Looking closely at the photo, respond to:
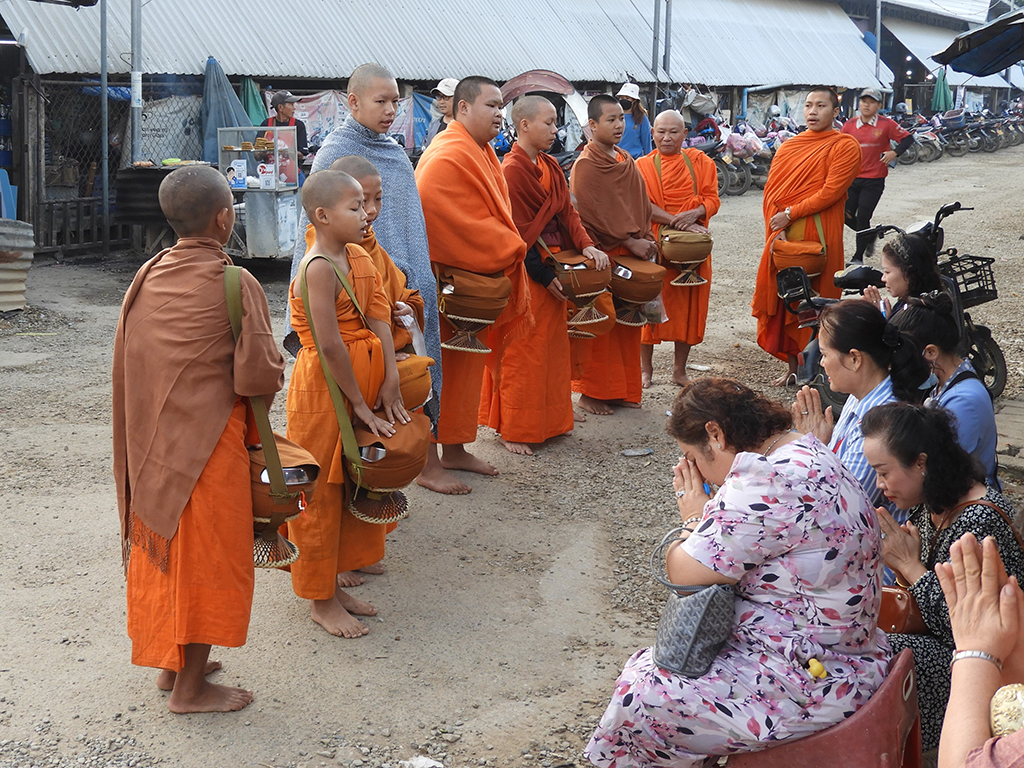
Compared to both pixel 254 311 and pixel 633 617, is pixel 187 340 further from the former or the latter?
pixel 633 617

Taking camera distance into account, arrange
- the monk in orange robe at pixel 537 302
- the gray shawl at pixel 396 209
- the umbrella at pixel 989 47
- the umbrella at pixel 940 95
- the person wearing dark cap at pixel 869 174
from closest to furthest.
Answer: the gray shawl at pixel 396 209
the monk in orange robe at pixel 537 302
the umbrella at pixel 989 47
the person wearing dark cap at pixel 869 174
the umbrella at pixel 940 95

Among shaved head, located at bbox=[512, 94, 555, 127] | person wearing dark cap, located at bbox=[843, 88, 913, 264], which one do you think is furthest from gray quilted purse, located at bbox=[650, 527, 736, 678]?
person wearing dark cap, located at bbox=[843, 88, 913, 264]

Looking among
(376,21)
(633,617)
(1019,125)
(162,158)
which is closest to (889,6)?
(1019,125)

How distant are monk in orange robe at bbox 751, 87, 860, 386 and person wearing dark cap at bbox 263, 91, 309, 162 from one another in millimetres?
6843

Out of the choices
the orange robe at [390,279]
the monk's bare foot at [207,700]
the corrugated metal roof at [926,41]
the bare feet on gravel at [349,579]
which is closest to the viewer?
the monk's bare foot at [207,700]

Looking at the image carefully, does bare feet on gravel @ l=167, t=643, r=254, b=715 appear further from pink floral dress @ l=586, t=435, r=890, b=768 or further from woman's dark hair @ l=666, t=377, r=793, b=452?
woman's dark hair @ l=666, t=377, r=793, b=452

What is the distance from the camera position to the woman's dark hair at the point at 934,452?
2.76 meters

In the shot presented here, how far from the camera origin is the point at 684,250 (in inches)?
251

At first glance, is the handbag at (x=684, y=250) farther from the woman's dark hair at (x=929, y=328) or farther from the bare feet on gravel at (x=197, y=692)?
the bare feet on gravel at (x=197, y=692)

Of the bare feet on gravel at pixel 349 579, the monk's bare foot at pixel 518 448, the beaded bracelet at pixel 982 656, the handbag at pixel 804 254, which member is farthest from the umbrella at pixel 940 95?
the beaded bracelet at pixel 982 656

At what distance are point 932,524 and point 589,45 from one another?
685 inches

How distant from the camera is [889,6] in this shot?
32.6m

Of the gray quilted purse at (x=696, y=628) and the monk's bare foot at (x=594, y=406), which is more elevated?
the gray quilted purse at (x=696, y=628)

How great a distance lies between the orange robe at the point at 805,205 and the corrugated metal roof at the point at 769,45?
14759 mm
